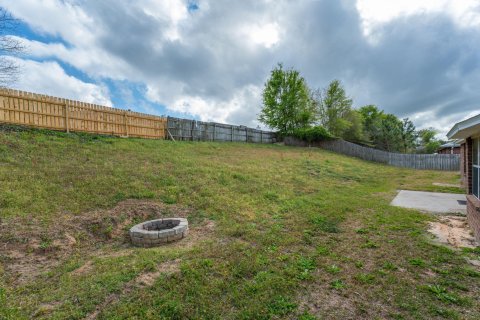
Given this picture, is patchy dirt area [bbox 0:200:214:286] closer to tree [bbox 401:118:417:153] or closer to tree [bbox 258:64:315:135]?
tree [bbox 258:64:315:135]

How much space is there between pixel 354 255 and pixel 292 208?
277 centimetres

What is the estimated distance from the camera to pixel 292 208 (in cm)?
660

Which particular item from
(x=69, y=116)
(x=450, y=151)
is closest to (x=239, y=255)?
(x=69, y=116)

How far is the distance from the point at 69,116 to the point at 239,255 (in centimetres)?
1076

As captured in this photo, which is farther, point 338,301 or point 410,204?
point 410,204

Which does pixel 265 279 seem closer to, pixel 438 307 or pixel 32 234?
pixel 438 307

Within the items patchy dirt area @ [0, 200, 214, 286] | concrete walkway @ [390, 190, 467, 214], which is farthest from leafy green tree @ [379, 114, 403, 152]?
patchy dirt area @ [0, 200, 214, 286]

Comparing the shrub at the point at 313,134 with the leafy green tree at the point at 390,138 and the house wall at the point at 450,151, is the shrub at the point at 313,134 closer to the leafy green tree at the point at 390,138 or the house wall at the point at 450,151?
the house wall at the point at 450,151

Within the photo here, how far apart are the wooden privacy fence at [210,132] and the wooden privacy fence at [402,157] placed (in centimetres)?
770

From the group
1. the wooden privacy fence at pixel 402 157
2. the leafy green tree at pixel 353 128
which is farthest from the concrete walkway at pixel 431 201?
the leafy green tree at pixel 353 128

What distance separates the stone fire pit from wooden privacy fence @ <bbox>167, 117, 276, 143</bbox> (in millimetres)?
10693

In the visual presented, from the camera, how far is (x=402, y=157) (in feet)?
68.1

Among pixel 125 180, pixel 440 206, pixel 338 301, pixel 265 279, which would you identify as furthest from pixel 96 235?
pixel 440 206

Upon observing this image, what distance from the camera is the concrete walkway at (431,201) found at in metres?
6.72
